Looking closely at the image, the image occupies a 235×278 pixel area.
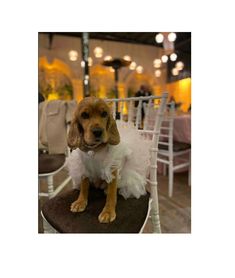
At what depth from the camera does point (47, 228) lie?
23.9 inches

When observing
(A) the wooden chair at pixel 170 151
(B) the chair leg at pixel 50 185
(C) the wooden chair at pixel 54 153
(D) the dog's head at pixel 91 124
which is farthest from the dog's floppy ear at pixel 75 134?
(A) the wooden chair at pixel 170 151

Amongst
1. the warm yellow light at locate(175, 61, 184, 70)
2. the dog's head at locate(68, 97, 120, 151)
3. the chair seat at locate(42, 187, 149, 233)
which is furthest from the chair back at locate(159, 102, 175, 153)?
the dog's head at locate(68, 97, 120, 151)

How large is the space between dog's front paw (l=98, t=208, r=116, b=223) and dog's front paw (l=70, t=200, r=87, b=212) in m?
0.07

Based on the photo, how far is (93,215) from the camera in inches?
21.8

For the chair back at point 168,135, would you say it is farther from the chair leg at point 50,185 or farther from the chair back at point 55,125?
the chair leg at point 50,185

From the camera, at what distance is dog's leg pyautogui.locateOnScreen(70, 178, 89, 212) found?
0.58 m

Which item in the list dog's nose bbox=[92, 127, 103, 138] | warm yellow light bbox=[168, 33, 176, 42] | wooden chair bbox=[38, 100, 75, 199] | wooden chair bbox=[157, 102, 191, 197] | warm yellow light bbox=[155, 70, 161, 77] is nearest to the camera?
dog's nose bbox=[92, 127, 103, 138]

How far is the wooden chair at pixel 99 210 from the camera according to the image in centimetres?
53

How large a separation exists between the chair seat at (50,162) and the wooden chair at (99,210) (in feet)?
0.66

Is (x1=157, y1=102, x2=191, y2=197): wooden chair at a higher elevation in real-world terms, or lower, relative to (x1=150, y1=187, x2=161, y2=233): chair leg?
higher

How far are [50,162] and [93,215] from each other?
394 millimetres

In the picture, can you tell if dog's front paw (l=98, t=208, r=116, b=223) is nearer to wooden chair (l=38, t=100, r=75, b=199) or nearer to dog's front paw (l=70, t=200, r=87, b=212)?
dog's front paw (l=70, t=200, r=87, b=212)
